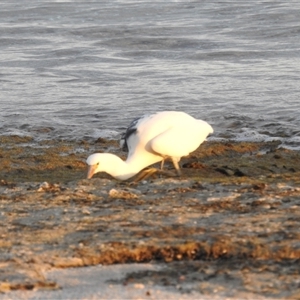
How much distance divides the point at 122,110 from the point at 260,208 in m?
6.69

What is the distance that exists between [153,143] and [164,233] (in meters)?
2.26

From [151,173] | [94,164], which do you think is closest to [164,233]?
[94,164]

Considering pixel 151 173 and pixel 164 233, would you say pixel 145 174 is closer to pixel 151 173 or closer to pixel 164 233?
pixel 151 173

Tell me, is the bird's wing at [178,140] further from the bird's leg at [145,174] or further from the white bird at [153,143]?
the bird's leg at [145,174]

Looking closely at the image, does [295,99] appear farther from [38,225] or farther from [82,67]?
[38,225]

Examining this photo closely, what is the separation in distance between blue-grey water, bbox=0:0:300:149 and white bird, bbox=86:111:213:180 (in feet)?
8.55

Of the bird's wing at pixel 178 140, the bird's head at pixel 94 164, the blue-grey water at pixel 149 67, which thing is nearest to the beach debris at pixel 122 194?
the bird's head at pixel 94 164

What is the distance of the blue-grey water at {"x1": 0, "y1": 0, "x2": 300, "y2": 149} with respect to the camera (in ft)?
39.0

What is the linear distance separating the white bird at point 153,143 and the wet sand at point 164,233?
390 mm

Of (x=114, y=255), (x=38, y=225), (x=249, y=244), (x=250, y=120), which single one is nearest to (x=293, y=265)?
(x=249, y=244)

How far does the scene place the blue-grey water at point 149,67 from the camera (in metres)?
11.9

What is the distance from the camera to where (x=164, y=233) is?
215 inches

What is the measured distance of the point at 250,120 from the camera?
11688mm

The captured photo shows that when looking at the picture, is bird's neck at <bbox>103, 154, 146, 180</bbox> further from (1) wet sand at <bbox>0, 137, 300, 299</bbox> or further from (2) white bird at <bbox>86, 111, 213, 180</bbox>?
(1) wet sand at <bbox>0, 137, 300, 299</bbox>
